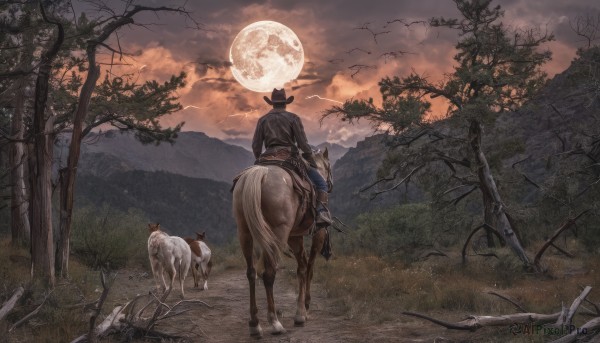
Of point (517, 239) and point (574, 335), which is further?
point (517, 239)

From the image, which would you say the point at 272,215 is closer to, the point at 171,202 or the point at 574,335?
the point at 574,335

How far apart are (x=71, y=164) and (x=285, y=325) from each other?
6324 mm

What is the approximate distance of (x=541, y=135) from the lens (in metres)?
65.2

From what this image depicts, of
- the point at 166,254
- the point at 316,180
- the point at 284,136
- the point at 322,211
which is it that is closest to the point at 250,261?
the point at 322,211

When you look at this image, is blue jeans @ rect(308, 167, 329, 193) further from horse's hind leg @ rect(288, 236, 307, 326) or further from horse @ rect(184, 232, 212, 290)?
horse @ rect(184, 232, 212, 290)

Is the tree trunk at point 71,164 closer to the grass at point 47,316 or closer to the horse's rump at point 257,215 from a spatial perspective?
the grass at point 47,316

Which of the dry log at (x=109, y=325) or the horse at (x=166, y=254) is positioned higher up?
the horse at (x=166, y=254)

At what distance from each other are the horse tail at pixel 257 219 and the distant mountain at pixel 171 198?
273 feet

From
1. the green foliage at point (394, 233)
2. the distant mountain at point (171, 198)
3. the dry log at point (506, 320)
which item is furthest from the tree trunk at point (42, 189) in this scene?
the distant mountain at point (171, 198)

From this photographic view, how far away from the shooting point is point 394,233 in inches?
789

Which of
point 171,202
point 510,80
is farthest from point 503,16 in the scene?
point 171,202

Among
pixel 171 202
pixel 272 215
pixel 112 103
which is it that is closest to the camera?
pixel 272 215

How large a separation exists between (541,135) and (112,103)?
62405 mm

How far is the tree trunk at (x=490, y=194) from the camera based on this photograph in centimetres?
1371
